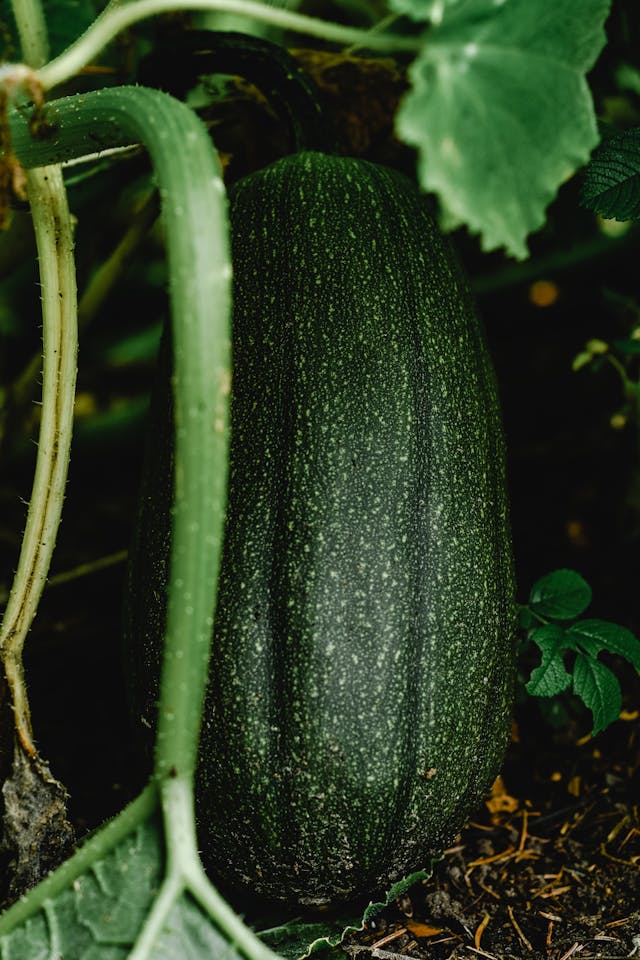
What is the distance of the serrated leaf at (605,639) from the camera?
1349mm

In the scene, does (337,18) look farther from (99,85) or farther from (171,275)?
(171,275)

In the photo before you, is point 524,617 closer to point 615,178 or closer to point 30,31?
point 615,178

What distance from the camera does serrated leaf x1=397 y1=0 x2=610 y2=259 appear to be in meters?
0.87

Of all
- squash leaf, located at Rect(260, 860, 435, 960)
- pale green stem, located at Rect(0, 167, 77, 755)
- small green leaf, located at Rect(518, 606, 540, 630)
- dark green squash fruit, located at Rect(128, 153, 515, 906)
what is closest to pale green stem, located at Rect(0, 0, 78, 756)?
pale green stem, located at Rect(0, 167, 77, 755)

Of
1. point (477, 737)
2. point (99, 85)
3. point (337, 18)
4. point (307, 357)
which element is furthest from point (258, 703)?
point (337, 18)

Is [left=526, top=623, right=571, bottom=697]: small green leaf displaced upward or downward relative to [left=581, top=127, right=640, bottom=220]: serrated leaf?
downward

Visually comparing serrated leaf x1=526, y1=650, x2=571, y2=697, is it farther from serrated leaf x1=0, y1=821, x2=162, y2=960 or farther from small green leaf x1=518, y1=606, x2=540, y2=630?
serrated leaf x1=0, y1=821, x2=162, y2=960

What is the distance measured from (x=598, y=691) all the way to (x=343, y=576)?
366 millimetres

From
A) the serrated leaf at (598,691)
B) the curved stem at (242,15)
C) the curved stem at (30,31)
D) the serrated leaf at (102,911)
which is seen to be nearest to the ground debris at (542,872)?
the serrated leaf at (598,691)

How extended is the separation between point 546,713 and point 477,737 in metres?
0.26

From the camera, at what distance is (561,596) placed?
1.44m

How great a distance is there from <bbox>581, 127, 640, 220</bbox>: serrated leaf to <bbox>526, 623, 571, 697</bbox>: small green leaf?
56cm

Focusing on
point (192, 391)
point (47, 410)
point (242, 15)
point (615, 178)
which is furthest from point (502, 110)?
point (47, 410)

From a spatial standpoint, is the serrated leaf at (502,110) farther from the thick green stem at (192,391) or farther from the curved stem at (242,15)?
the thick green stem at (192,391)
